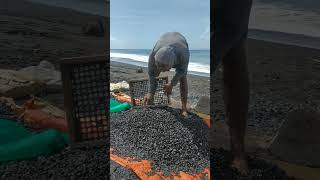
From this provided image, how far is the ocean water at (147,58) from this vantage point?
254 centimetres

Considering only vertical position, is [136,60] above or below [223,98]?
above

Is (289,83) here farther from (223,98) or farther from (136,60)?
(136,60)

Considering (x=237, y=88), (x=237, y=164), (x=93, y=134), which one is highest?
(x=237, y=88)

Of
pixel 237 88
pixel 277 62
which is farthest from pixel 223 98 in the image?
pixel 277 62

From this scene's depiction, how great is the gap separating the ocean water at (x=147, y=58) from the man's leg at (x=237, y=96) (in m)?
0.13

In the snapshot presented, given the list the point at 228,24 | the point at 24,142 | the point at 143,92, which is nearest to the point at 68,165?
the point at 24,142

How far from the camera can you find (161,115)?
2.76 meters

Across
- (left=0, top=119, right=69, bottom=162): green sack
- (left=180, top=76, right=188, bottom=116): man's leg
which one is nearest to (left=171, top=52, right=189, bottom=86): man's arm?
(left=180, top=76, right=188, bottom=116): man's leg

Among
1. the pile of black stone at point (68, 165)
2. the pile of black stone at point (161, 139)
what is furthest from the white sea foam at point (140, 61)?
the pile of black stone at point (68, 165)

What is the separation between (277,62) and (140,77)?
68cm

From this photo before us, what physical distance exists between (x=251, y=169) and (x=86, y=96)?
0.91 meters

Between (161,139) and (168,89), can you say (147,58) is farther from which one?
(161,139)

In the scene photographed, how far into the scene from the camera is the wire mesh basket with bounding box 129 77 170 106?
2723mm

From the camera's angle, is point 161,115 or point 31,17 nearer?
point 31,17
